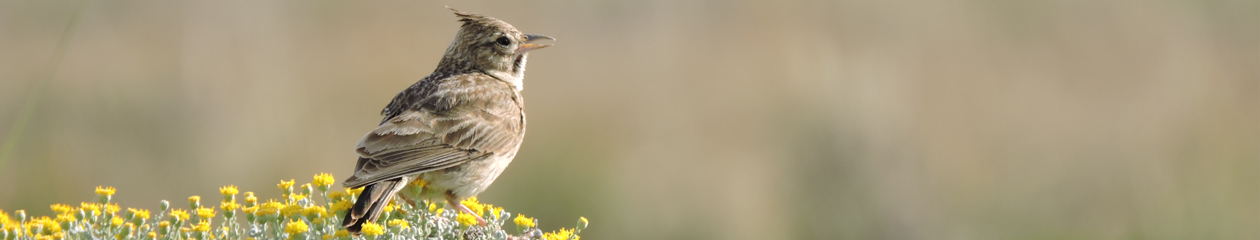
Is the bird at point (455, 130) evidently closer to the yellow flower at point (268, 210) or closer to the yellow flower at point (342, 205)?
the yellow flower at point (342, 205)

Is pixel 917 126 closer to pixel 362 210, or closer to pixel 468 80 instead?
pixel 468 80

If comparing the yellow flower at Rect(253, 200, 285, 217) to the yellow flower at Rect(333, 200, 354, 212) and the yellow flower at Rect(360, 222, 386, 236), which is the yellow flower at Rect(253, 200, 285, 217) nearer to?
the yellow flower at Rect(333, 200, 354, 212)

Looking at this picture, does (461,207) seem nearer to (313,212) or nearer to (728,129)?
(313,212)

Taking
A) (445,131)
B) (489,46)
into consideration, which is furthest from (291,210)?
(489,46)

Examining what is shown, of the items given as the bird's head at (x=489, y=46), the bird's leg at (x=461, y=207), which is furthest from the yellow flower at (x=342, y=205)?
the bird's head at (x=489, y=46)

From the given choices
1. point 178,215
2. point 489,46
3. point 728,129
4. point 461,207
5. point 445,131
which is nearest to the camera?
point 178,215

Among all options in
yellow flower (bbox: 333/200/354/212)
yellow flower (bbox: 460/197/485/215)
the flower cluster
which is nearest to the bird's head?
yellow flower (bbox: 460/197/485/215)

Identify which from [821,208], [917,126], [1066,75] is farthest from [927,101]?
[821,208]
